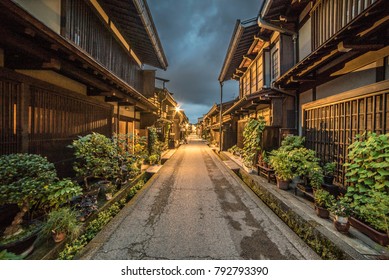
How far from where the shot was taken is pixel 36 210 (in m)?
3.56

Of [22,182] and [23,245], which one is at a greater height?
[22,182]

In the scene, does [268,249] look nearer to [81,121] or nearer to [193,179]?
[193,179]

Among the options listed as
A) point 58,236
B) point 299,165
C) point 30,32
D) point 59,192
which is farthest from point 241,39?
point 58,236

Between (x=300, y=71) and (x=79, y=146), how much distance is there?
7370 mm

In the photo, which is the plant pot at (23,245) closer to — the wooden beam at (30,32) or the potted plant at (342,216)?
the wooden beam at (30,32)

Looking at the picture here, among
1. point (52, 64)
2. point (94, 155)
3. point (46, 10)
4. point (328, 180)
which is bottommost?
point (328, 180)

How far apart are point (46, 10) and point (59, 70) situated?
86.5 inches

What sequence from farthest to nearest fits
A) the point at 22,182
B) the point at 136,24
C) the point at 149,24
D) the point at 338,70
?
1. the point at 136,24
2. the point at 149,24
3. the point at 338,70
4. the point at 22,182

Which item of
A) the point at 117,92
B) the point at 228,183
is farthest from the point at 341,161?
the point at 117,92

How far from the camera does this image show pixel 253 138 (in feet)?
28.1

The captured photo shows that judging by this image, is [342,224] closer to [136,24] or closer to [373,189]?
[373,189]

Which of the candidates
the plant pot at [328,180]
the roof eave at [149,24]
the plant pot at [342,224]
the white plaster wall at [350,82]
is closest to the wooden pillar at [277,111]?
the white plaster wall at [350,82]

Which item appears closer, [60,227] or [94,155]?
[60,227]

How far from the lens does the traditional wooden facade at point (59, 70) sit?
312cm
